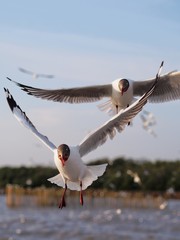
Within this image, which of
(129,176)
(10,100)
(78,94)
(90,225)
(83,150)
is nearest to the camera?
(83,150)

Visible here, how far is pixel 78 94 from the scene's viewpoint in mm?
5609

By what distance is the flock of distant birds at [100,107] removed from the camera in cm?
434

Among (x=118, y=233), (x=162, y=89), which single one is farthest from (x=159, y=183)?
(x=162, y=89)

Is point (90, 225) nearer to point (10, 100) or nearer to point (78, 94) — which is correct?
point (78, 94)

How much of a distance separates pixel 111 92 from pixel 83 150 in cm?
100

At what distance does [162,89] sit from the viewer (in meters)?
5.63

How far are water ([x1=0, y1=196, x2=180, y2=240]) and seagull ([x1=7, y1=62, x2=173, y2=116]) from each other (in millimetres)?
13160

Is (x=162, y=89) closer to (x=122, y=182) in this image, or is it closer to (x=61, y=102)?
(x=61, y=102)

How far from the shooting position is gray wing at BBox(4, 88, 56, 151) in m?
4.61

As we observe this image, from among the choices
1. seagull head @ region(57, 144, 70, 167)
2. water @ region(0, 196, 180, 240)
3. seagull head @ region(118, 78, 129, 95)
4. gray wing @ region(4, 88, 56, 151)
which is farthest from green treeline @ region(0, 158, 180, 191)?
seagull head @ region(57, 144, 70, 167)

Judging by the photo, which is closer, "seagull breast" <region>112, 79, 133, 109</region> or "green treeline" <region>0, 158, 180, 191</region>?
"seagull breast" <region>112, 79, 133, 109</region>

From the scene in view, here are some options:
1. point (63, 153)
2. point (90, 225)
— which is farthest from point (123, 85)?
point (90, 225)

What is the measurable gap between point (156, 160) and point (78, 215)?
12.7m

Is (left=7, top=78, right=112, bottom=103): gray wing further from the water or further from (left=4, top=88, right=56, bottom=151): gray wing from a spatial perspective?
the water
